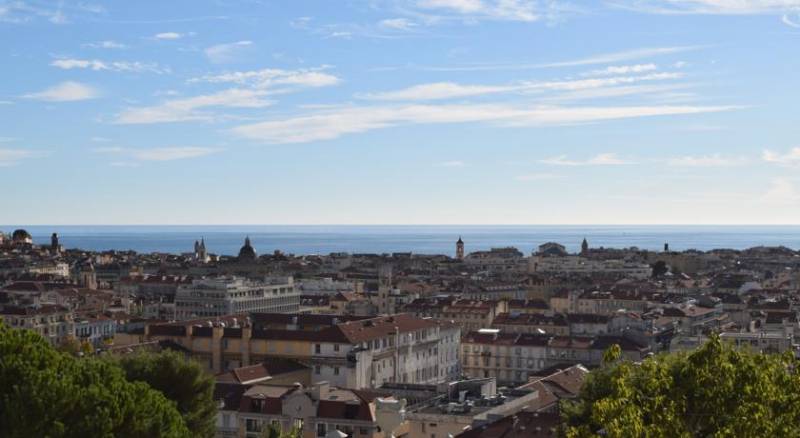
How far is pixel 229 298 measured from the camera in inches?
3821

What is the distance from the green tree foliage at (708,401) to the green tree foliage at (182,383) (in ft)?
69.8

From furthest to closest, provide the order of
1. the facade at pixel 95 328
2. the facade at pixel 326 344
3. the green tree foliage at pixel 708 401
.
Result: the facade at pixel 95 328 → the facade at pixel 326 344 → the green tree foliage at pixel 708 401

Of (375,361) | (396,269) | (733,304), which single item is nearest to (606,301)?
(733,304)

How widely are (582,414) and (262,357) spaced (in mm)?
25784

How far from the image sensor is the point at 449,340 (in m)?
66.6

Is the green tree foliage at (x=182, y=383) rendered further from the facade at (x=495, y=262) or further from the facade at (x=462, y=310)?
the facade at (x=495, y=262)

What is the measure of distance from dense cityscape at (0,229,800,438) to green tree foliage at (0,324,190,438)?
942cm

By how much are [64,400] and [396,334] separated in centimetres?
3578

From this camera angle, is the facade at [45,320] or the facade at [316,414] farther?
the facade at [45,320]

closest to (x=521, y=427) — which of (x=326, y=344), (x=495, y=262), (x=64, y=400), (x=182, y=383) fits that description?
(x=182, y=383)

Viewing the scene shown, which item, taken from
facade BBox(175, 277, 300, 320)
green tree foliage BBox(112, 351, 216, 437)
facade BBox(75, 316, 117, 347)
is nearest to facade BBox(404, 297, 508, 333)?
facade BBox(175, 277, 300, 320)

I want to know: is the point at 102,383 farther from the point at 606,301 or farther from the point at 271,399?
the point at 606,301

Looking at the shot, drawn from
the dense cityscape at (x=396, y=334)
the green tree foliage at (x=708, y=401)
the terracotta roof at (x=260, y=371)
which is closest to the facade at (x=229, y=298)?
the dense cityscape at (x=396, y=334)

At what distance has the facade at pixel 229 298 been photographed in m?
96.8
